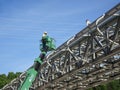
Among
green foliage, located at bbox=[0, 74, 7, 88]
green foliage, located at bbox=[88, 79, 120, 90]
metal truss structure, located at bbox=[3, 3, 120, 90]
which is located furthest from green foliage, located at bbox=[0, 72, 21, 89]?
metal truss structure, located at bbox=[3, 3, 120, 90]

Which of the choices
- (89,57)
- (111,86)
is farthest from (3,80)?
(89,57)

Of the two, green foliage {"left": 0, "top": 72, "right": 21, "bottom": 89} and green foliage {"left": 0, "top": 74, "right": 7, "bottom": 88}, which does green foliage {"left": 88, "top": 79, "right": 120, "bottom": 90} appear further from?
green foliage {"left": 0, "top": 72, "right": 21, "bottom": 89}

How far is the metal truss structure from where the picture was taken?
14.4m

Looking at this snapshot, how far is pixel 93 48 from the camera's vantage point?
15359mm

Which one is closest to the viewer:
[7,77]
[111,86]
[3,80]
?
[111,86]

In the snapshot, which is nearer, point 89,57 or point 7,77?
point 89,57

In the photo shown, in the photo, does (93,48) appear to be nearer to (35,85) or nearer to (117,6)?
(117,6)

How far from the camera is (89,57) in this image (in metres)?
16.3

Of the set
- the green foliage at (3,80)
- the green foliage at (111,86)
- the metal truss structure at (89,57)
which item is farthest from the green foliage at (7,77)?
the metal truss structure at (89,57)

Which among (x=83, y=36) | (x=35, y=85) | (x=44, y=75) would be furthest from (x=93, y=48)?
(x=35, y=85)

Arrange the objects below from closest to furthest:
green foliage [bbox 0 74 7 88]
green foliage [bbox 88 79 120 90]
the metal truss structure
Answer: the metal truss structure < green foliage [bbox 88 79 120 90] < green foliage [bbox 0 74 7 88]

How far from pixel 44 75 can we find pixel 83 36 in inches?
240

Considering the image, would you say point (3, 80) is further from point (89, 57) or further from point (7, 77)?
point (89, 57)

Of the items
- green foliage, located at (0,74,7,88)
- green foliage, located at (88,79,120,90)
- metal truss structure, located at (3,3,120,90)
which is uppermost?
green foliage, located at (0,74,7,88)
